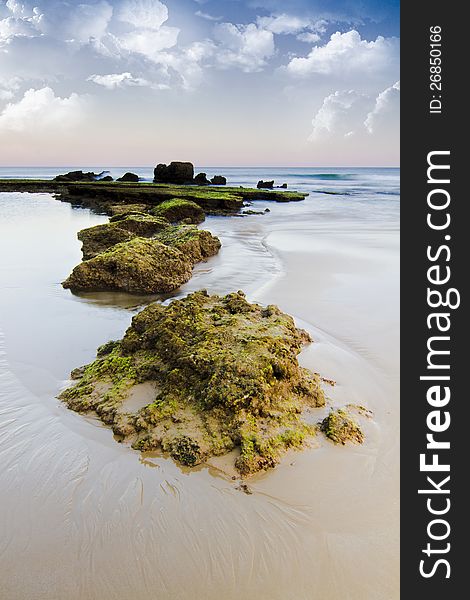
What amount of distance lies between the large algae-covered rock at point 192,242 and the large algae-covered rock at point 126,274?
58.3 inches

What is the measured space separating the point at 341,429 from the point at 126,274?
4520mm

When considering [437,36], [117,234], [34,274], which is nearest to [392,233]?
[117,234]

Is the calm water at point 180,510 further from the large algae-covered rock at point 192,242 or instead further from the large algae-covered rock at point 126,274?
the large algae-covered rock at point 192,242

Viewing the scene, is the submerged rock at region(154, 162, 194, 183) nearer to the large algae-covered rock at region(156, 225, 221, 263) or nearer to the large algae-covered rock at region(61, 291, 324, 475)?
the large algae-covered rock at region(156, 225, 221, 263)

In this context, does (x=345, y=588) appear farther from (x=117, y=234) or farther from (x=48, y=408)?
(x=117, y=234)

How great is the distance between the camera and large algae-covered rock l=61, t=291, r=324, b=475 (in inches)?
104

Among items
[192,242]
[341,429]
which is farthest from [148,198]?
[341,429]

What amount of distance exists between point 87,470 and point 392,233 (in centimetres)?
1271

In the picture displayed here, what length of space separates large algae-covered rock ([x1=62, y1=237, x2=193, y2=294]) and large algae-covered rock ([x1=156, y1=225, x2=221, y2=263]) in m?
1.48

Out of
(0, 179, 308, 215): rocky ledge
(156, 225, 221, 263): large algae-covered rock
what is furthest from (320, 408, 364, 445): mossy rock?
(0, 179, 308, 215): rocky ledge

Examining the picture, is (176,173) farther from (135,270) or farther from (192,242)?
(135,270)

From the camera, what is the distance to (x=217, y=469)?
2504 mm

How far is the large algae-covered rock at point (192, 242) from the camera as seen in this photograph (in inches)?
337

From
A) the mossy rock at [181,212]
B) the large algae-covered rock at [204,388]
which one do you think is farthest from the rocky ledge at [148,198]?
the large algae-covered rock at [204,388]
